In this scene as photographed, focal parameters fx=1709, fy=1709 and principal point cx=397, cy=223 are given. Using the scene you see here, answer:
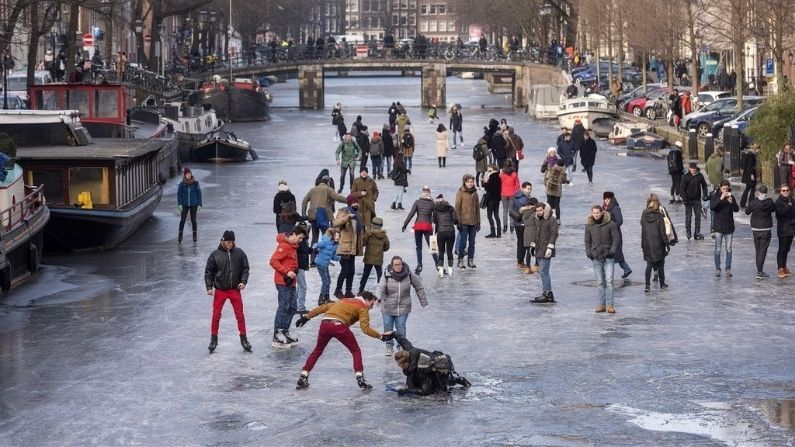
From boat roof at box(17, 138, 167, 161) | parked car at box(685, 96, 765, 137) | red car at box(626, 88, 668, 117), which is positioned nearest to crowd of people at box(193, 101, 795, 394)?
boat roof at box(17, 138, 167, 161)

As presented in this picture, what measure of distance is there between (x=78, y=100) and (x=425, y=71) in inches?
2188

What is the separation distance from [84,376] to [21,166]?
12184 millimetres

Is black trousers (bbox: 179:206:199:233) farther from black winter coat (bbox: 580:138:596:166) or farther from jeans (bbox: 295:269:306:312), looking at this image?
black winter coat (bbox: 580:138:596:166)

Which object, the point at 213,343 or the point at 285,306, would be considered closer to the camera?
the point at 213,343

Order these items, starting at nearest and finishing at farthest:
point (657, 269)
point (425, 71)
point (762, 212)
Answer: point (657, 269)
point (762, 212)
point (425, 71)

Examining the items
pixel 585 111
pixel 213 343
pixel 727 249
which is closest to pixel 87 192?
pixel 213 343

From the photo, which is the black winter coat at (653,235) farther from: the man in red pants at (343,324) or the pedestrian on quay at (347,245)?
the man in red pants at (343,324)

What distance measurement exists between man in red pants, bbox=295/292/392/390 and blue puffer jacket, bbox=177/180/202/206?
42.8 feet

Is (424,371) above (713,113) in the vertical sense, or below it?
below

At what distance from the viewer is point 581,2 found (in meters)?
86.2

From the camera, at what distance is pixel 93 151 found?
102 ft

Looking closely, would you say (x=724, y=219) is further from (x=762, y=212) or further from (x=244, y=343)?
(x=244, y=343)

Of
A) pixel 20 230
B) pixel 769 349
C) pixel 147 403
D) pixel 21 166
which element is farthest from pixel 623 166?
pixel 147 403

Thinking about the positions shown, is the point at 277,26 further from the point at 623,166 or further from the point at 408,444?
the point at 408,444
